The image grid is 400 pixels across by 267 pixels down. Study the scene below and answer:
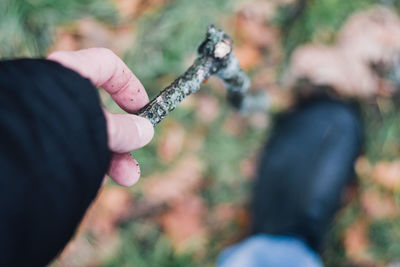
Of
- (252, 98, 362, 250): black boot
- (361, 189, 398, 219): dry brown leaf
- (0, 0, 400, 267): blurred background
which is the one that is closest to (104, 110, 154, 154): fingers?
(0, 0, 400, 267): blurred background

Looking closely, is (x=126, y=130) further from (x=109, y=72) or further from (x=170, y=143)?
(x=170, y=143)

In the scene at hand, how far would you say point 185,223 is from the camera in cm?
169

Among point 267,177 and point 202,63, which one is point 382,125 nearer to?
point 267,177

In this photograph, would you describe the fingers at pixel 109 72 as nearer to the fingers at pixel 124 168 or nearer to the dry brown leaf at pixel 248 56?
the fingers at pixel 124 168

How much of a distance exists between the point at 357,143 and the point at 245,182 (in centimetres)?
60

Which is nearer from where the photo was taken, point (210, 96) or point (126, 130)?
point (126, 130)

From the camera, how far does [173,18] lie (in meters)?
1.60

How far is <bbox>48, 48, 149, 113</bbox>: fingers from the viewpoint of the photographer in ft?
2.27

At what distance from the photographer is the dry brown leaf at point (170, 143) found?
1629mm

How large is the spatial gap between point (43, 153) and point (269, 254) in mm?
1347

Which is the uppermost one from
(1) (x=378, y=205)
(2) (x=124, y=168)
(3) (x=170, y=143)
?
(2) (x=124, y=168)

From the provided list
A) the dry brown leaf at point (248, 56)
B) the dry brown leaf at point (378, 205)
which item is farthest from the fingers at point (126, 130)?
the dry brown leaf at point (378, 205)

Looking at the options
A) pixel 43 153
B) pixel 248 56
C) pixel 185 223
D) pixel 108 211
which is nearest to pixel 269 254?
pixel 185 223

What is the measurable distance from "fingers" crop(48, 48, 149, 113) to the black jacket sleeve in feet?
0.32
